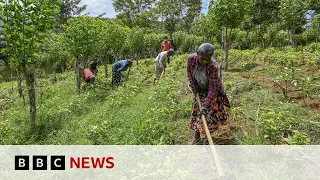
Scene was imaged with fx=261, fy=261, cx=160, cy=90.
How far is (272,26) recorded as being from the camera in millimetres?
17000

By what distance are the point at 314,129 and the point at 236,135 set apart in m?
Result: 1.12

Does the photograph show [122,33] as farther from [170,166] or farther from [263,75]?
[170,166]

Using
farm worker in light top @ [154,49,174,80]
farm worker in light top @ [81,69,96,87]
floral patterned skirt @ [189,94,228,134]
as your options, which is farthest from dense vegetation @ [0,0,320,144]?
farm worker in light top @ [154,49,174,80]

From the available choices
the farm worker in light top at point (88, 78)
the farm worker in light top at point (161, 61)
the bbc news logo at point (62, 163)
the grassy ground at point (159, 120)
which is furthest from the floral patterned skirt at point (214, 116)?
the farm worker in light top at point (88, 78)

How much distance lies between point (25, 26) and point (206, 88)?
373 centimetres

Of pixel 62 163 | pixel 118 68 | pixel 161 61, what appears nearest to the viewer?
pixel 62 163

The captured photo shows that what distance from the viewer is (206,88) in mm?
3723

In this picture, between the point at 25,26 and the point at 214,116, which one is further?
the point at 25,26

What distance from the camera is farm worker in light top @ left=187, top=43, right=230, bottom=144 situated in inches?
132

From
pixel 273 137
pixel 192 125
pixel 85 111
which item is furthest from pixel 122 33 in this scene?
pixel 273 137

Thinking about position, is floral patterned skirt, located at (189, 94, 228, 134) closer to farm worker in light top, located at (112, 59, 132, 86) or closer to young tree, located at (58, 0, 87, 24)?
farm worker in light top, located at (112, 59, 132, 86)

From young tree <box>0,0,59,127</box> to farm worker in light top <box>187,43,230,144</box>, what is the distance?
10.6 ft

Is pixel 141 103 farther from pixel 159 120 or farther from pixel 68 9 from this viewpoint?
pixel 68 9

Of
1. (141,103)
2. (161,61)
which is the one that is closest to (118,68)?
(161,61)
